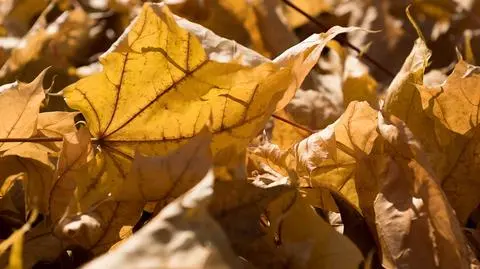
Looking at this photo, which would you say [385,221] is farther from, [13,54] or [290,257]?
[13,54]

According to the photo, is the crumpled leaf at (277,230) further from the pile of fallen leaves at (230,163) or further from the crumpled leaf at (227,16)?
the crumpled leaf at (227,16)

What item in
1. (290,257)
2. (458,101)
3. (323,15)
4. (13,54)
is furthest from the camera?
(323,15)

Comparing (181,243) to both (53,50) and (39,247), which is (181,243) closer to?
(39,247)

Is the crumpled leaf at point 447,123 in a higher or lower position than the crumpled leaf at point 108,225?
higher

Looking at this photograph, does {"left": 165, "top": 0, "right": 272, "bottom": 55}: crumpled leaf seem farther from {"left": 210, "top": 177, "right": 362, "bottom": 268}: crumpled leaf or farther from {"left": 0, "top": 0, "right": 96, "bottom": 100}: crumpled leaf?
{"left": 210, "top": 177, "right": 362, "bottom": 268}: crumpled leaf

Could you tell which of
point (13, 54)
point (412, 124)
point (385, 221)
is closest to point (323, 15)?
point (13, 54)

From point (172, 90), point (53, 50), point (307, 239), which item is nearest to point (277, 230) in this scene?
point (307, 239)

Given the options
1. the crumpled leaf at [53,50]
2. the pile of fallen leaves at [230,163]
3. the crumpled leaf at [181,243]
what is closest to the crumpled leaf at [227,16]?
the crumpled leaf at [53,50]
